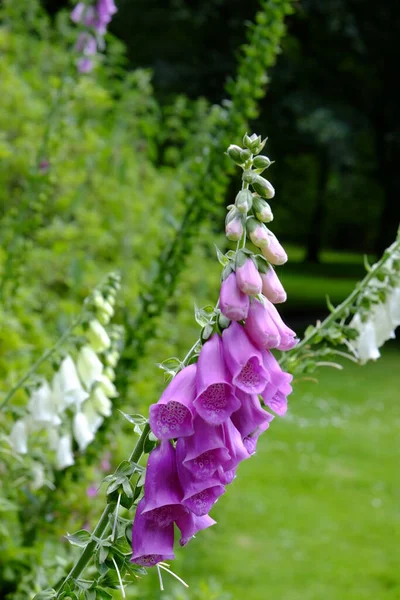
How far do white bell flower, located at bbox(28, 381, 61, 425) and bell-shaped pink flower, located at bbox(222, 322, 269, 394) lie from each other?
98 centimetres

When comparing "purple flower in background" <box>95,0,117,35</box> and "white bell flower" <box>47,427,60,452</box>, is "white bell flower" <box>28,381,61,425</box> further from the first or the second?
"purple flower in background" <box>95,0,117,35</box>

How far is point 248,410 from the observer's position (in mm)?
973

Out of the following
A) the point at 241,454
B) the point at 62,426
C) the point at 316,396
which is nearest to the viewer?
the point at 241,454

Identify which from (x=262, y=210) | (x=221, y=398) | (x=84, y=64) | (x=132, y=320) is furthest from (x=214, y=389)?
(x=84, y=64)

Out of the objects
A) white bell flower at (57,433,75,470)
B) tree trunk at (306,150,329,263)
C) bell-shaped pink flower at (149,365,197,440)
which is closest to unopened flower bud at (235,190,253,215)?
bell-shaped pink flower at (149,365,197,440)

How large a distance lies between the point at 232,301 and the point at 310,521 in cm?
500

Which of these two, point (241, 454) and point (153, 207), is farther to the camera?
point (153, 207)

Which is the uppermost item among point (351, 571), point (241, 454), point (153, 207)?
point (153, 207)

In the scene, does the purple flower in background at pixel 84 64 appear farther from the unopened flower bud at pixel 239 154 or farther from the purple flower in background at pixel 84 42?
the unopened flower bud at pixel 239 154

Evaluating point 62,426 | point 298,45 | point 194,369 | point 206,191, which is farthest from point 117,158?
point 298,45

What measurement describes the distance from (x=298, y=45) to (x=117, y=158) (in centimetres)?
998

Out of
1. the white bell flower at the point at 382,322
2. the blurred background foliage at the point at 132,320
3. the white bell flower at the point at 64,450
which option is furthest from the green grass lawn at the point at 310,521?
the white bell flower at the point at 382,322

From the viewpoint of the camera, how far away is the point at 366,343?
72.7 inches

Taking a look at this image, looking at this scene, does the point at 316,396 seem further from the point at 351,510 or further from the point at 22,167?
the point at 22,167
